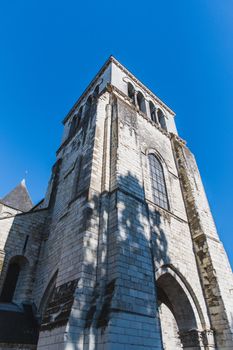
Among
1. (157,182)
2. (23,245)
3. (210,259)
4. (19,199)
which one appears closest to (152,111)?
(157,182)

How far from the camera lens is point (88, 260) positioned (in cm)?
600

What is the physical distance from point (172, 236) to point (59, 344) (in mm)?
5261

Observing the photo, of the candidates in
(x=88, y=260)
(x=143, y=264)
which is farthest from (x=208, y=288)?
(x=88, y=260)

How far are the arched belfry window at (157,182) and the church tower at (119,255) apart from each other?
2.3 inches

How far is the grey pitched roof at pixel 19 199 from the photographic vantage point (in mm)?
19859

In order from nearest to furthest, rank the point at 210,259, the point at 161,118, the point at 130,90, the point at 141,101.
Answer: the point at 210,259, the point at 130,90, the point at 141,101, the point at 161,118

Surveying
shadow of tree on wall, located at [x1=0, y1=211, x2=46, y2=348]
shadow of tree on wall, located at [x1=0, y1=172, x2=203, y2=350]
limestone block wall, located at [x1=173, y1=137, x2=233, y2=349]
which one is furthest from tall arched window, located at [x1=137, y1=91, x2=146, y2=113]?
shadow of tree on wall, located at [x1=0, y1=211, x2=46, y2=348]

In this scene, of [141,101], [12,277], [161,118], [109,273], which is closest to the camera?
[109,273]

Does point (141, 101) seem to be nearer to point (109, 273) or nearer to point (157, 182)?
point (157, 182)

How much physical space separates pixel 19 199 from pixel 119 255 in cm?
1709

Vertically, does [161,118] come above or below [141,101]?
below

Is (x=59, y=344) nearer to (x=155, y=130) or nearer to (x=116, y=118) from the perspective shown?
(x=116, y=118)

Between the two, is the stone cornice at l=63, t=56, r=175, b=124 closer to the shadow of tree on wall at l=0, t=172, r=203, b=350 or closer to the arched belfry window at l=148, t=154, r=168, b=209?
the arched belfry window at l=148, t=154, r=168, b=209

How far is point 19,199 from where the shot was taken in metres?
20.8
